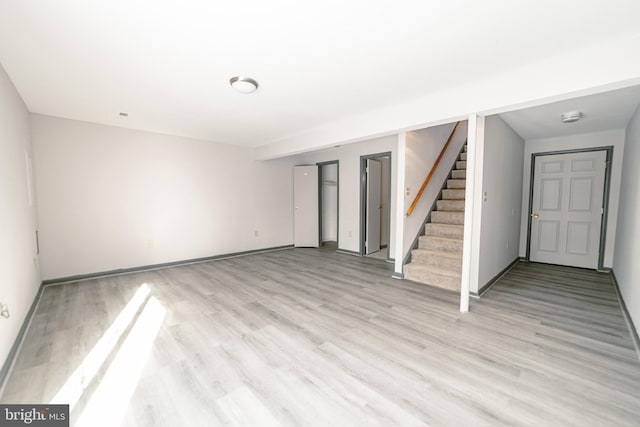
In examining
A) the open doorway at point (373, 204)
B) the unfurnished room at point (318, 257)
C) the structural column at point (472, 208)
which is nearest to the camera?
the unfurnished room at point (318, 257)

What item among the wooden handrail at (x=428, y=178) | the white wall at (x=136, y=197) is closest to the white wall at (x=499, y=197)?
the wooden handrail at (x=428, y=178)

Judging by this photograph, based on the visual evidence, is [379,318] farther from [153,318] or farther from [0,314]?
[0,314]

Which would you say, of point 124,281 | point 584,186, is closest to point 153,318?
point 124,281

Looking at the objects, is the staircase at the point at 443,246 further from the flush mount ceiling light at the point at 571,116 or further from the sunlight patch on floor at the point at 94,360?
the sunlight patch on floor at the point at 94,360

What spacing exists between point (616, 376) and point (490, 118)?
290 cm

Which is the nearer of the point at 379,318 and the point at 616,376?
the point at 616,376

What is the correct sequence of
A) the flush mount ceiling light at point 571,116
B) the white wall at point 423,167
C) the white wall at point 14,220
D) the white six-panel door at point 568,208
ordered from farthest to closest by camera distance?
1. the white six-panel door at point 568,208
2. the white wall at point 423,167
3. the flush mount ceiling light at point 571,116
4. the white wall at point 14,220

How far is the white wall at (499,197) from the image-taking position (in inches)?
137

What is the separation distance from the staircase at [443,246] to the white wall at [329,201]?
3.01 m

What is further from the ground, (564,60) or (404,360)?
(564,60)

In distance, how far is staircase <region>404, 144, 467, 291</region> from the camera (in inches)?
150

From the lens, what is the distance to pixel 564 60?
2.12 metres

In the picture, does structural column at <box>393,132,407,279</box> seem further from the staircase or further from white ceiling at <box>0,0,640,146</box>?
white ceiling at <box>0,0,640,146</box>

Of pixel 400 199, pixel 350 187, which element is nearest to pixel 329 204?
pixel 350 187
